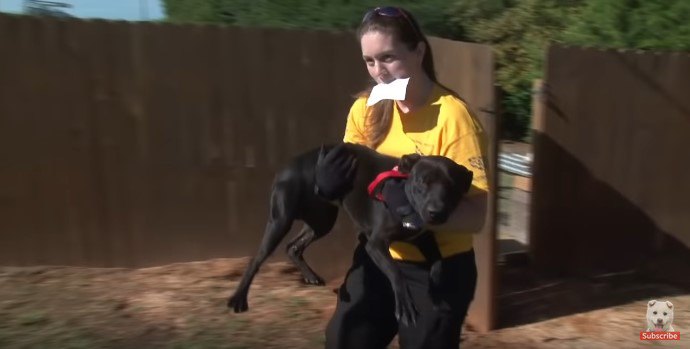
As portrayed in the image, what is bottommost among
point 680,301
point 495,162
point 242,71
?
point 680,301

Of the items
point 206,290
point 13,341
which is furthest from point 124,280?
point 13,341

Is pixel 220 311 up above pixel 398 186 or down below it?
below

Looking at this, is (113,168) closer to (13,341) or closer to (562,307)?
(13,341)

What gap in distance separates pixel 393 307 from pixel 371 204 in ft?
1.33

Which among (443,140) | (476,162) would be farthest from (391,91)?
(476,162)

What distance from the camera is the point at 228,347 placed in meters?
4.81

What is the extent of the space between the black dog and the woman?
0.08 meters

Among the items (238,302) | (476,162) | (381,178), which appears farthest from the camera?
(238,302)

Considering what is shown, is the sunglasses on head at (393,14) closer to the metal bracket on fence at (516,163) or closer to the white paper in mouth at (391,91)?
the white paper in mouth at (391,91)

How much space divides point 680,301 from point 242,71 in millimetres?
3558

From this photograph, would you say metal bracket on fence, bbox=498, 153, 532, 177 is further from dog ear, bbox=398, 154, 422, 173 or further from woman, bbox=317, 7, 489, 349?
dog ear, bbox=398, 154, 422, 173

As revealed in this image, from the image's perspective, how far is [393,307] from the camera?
3.05 metres

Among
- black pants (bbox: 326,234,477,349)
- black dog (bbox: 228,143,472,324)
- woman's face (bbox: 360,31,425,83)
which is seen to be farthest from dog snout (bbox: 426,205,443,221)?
woman's face (bbox: 360,31,425,83)

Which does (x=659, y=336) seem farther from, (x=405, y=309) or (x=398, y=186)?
(x=398, y=186)
